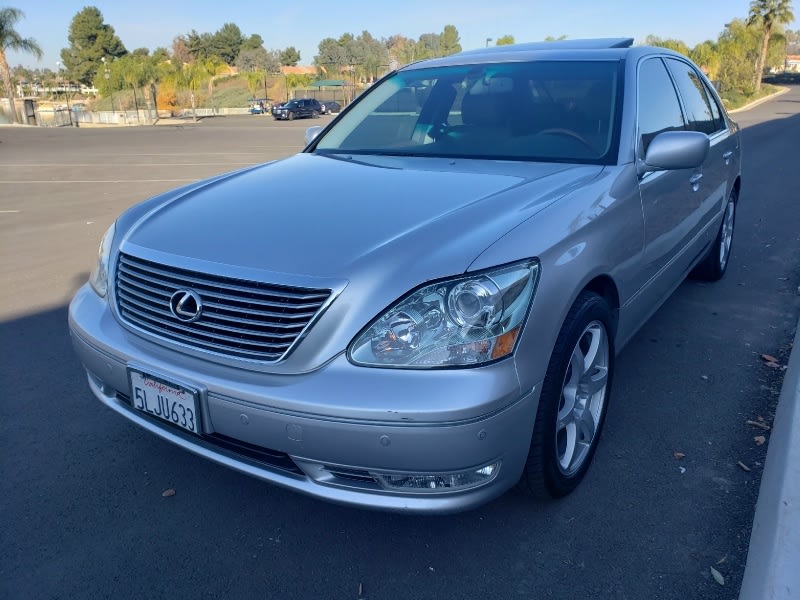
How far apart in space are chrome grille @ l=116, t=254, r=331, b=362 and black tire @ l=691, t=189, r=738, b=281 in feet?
13.1

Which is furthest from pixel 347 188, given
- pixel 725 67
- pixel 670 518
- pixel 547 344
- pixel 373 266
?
pixel 725 67

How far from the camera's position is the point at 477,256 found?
2088mm

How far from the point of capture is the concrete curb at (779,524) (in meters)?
1.92

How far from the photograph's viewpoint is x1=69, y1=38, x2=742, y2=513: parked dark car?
1.99 m

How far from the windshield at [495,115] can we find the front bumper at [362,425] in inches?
59.3

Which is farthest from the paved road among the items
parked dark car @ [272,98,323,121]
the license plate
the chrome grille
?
parked dark car @ [272,98,323,121]

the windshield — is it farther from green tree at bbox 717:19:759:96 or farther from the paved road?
green tree at bbox 717:19:759:96

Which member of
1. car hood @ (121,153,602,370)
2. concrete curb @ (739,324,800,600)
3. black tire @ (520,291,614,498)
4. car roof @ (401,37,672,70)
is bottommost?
concrete curb @ (739,324,800,600)

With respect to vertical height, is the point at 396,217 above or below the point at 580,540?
above

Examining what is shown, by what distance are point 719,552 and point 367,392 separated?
142 cm

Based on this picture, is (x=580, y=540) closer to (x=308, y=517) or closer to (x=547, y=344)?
(x=547, y=344)

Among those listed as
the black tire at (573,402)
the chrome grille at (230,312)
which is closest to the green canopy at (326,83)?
the black tire at (573,402)

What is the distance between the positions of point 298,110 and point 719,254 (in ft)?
123

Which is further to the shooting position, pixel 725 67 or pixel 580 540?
pixel 725 67
